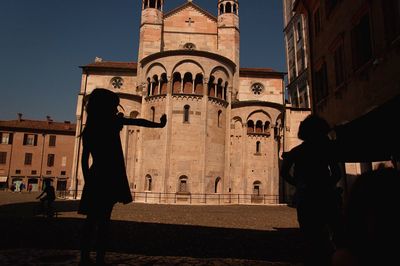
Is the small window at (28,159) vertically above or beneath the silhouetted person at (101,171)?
above

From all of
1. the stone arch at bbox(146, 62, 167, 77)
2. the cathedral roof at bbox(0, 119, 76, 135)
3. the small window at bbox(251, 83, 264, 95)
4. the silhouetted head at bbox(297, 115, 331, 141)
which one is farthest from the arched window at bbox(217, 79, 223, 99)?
the cathedral roof at bbox(0, 119, 76, 135)

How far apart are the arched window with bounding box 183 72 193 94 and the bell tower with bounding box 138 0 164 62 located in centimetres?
796

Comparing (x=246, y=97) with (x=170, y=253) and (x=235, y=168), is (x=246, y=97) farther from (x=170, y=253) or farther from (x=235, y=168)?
(x=170, y=253)

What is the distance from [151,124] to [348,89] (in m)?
9.46

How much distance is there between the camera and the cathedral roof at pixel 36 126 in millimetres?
51334

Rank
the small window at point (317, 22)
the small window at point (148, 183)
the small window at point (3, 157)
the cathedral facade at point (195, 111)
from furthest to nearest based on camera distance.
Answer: the small window at point (3, 157)
the small window at point (148, 183)
the cathedral facade at point (195, 111)
the small window at point (317, 22)

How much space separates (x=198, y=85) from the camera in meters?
30.8

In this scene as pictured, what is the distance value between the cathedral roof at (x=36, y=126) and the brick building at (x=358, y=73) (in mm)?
50979

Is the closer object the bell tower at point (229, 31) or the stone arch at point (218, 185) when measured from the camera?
the stone arch at point (218, 185)

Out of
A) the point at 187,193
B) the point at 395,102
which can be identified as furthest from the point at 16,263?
the point at 187,193

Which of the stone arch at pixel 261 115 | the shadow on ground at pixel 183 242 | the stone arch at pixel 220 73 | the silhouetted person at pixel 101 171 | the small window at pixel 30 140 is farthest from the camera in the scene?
the small window at pixel 30 140

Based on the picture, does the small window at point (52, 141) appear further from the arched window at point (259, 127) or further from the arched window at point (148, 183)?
the arched window at point (259, 127)

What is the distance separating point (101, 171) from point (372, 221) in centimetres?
309

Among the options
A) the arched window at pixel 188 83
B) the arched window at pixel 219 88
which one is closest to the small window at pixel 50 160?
the arched window at pixel 188 83
